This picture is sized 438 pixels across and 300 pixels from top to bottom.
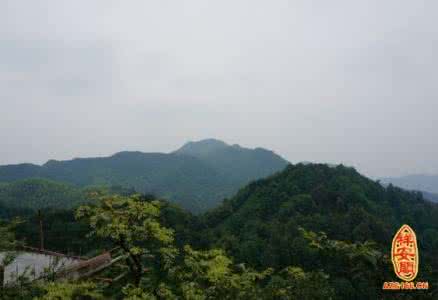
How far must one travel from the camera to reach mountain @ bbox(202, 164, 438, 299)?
58.0m

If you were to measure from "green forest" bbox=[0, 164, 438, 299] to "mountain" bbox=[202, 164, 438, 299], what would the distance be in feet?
0.73

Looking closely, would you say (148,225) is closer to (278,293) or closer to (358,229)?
(278,293)

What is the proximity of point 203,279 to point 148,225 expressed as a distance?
1.44 meters

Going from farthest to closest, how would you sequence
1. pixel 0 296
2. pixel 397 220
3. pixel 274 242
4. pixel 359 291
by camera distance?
pixel 397 220 → pixel 274 242 → pixel 359 291 → pixel 0 296

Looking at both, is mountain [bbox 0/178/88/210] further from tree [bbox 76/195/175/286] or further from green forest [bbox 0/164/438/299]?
tree [bbox 76/195/175/286]

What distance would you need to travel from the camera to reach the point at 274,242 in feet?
199

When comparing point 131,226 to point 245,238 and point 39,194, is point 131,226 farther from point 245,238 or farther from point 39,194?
point 39,194

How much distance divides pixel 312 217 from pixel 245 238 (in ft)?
44.1

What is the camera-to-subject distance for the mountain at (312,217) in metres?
58.0

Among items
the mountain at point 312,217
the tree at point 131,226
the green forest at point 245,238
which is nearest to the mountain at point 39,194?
the green forest at point 245,238

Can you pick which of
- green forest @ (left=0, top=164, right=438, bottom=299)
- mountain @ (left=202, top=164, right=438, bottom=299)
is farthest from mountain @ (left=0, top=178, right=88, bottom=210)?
mountain @ (left=202, top=164, right=438, bottom=299)

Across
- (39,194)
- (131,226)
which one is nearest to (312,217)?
(131,226)

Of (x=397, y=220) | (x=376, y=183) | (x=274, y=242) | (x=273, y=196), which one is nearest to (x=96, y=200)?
(x=274, y=242)

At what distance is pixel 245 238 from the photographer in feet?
221
